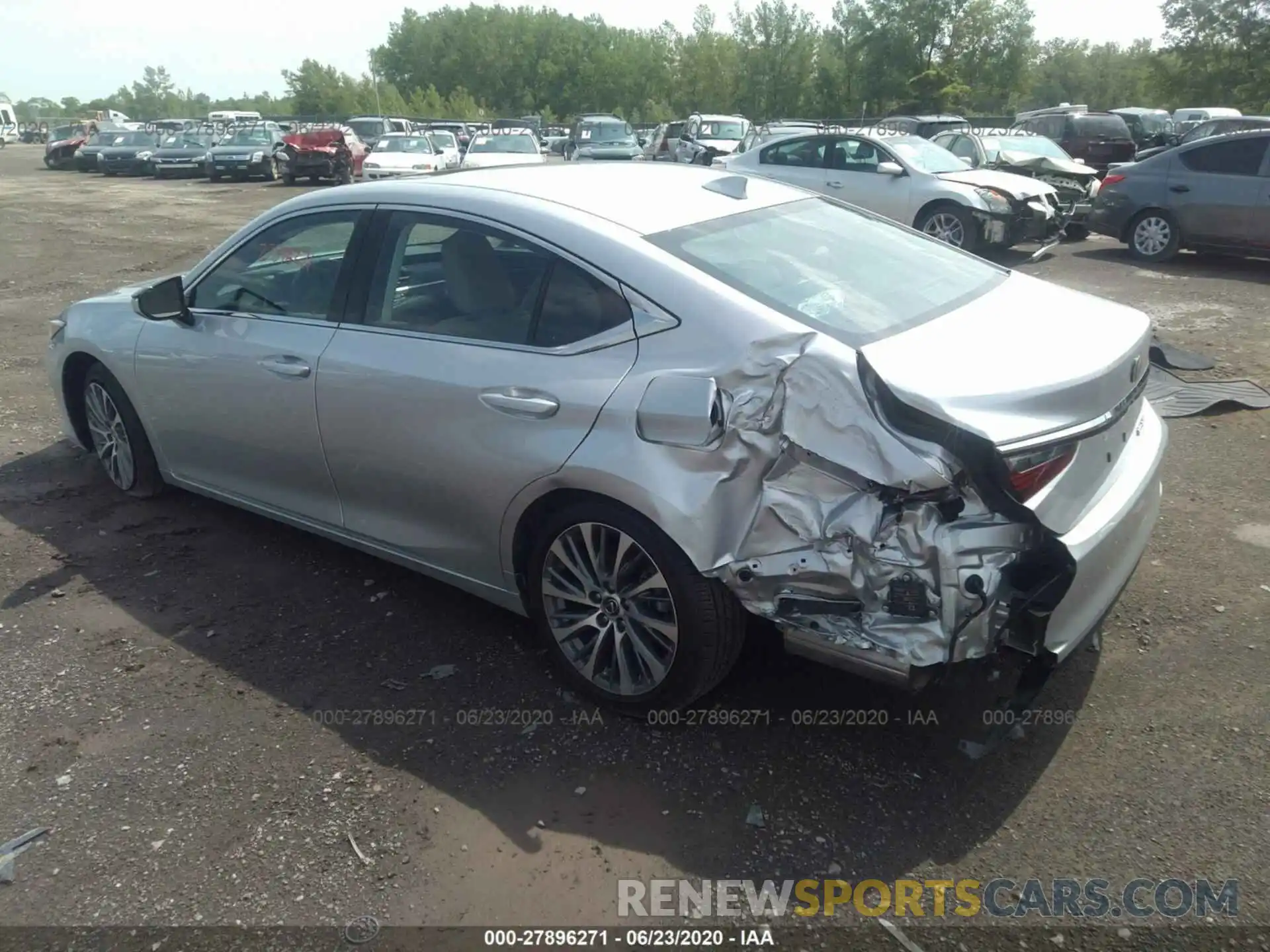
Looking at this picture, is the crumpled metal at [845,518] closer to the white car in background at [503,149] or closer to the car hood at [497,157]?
the car hood at [497,157]

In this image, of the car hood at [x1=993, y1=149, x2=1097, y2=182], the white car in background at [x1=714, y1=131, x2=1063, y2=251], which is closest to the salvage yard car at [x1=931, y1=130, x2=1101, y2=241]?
the car hood at [x1=993, y1=149, x2=1097, y2=182]

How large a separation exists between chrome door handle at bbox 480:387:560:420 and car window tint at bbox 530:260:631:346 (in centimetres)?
19

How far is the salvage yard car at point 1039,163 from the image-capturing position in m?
13.9

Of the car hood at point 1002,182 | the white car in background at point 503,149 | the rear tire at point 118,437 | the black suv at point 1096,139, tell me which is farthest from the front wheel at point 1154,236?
the white car in background at point 503,149

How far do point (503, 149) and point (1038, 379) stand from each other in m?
21.3

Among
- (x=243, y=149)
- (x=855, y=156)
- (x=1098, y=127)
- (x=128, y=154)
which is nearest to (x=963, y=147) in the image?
(x=855, y=156)

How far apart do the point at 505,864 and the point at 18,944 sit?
126 centimetres

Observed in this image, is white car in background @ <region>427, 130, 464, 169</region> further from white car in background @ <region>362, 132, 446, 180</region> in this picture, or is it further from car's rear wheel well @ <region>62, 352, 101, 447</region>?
car's rear wheel well @ <region>62, 352, 101, 447</region>

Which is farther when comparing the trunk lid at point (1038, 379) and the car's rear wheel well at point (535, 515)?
the car's rear wheel well at point (535, 515)

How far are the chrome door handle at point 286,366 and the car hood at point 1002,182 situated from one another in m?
10.3

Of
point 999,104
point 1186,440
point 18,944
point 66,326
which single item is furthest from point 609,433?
point 999,104

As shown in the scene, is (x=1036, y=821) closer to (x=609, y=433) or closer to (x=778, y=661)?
(x=778, y=661)

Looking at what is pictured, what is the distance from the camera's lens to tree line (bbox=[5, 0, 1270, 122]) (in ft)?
153

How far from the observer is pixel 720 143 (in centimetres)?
2389
